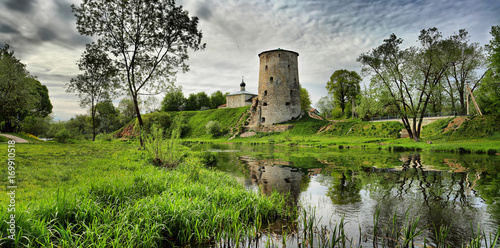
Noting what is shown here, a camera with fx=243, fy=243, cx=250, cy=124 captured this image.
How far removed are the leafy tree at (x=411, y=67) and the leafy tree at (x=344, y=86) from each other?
98.6ft

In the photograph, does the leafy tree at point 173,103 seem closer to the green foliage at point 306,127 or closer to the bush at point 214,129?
the bush at point 214,129

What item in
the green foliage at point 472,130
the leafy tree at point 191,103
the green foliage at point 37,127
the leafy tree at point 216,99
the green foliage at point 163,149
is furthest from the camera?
the leafy tree at point 216,99

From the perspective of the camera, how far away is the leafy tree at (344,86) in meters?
54.4

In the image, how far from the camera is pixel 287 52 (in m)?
46.9

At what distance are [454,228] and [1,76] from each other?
28208mm

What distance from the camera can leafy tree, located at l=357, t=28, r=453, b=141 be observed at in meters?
21.6

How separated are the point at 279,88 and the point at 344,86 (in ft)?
58.5

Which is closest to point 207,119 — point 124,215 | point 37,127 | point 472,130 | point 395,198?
point 37,127

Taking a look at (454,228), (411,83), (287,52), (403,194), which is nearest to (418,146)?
(411,83)

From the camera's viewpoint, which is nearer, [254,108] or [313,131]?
[313,131]

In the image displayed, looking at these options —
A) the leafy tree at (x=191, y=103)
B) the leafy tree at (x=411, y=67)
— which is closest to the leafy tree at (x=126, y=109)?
the leafy tree at (x=191, y=103)

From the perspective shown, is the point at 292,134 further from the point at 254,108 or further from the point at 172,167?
the point at 172,167

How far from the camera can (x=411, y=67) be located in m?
23.1

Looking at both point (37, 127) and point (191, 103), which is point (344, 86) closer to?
→ point (191, 103)
